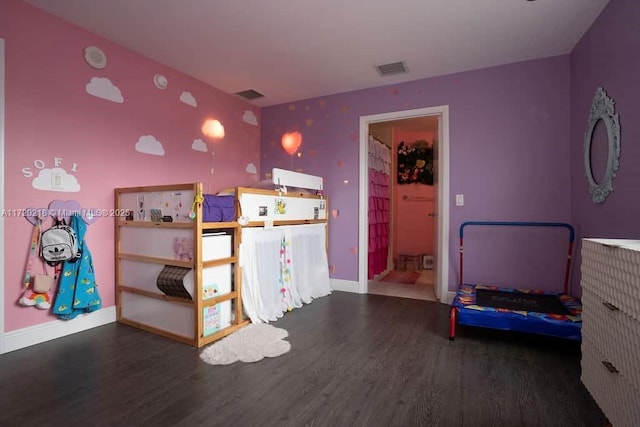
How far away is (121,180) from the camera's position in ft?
9.32

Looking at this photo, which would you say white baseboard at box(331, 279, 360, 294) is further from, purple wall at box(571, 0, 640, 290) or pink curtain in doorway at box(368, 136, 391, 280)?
purple wall at box(571, 0, 640, 290)

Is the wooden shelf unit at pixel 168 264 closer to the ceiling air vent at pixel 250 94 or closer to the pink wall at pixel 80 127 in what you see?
the pink wall at pixel 80 127

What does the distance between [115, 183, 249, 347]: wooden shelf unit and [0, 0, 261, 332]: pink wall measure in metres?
0.16

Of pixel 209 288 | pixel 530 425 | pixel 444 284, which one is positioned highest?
pixel 209 288

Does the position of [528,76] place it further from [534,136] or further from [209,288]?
[209,288]

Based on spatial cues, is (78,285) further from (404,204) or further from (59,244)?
(404,204)

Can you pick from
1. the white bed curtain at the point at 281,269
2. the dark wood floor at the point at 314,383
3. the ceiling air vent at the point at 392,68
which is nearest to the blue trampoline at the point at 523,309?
the dark wood floor at the point at 314,383

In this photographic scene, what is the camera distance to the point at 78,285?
8.14 feet

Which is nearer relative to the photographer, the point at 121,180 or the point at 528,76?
the point at 121,180

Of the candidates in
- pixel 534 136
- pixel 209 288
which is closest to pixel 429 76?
pixel 534 136

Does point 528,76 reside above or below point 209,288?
above

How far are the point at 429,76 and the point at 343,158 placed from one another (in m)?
1.26

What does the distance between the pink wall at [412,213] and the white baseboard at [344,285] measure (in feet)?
6.54

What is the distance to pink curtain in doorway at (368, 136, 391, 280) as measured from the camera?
4289 millimetres
